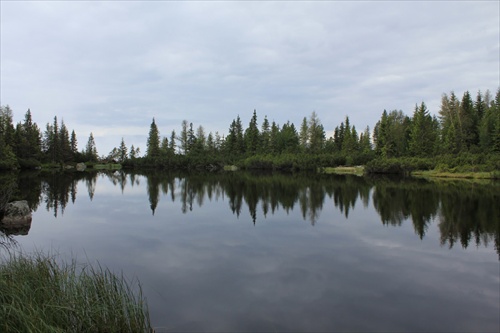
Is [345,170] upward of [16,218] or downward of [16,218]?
upward

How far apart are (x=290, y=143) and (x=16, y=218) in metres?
74.4

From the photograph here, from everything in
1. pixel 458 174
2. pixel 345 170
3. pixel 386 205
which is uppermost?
pixel 345 170

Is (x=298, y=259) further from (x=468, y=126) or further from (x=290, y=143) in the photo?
(x=290, y=143)

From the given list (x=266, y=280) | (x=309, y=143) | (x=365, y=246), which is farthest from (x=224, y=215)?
(x=309, y=143)

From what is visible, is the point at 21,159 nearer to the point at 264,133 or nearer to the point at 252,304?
the point at 264,133

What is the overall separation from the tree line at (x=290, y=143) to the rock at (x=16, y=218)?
43274 millimetres

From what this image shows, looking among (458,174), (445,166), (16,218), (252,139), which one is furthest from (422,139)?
(16,218)

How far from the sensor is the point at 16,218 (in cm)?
1497

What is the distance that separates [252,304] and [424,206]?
676 inches

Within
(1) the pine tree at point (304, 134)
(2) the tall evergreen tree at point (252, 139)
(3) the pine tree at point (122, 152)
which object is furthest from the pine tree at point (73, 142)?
(1) the pine tree at point (304, 134)

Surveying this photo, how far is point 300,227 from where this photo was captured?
16.2 meters

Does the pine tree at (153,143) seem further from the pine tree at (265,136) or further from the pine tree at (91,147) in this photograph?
the pine tree at (265,136)

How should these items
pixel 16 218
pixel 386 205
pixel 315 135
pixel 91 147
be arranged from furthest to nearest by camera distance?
pixel 91 147 < pixel 315 135 < pixel 386 205 < pixel 16 218

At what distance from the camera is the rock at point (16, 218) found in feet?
47.5
